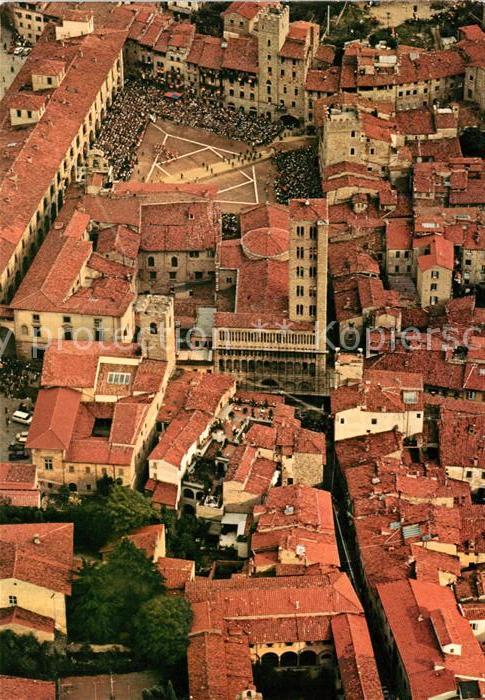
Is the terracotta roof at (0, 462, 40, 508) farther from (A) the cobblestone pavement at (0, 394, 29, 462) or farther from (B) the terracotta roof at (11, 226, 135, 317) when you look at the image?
(B) the terracotta roof at (11, 226, 135, 317)

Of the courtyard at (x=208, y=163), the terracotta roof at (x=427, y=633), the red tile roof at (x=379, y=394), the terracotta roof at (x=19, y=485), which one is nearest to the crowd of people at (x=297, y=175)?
the courtyard at (x=208, y=163)

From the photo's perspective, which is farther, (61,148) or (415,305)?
(61,148)

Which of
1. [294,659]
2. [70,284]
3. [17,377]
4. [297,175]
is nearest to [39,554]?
[294,659]

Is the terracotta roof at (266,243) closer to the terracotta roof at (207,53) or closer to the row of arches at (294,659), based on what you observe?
the terracotta roof at (207,53)

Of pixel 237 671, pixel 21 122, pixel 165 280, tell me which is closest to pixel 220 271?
pixel 165 280

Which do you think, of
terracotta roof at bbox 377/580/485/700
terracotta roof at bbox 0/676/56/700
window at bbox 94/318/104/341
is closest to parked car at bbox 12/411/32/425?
window at bbox 94/318/104/341

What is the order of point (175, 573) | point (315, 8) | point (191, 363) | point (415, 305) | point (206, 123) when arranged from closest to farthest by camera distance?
point (175, 573) → point (191, 363) → point (415, 305) → point (206, 123) → point (315, 8)

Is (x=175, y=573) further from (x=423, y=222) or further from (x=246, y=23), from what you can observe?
(x=246, y=23)
